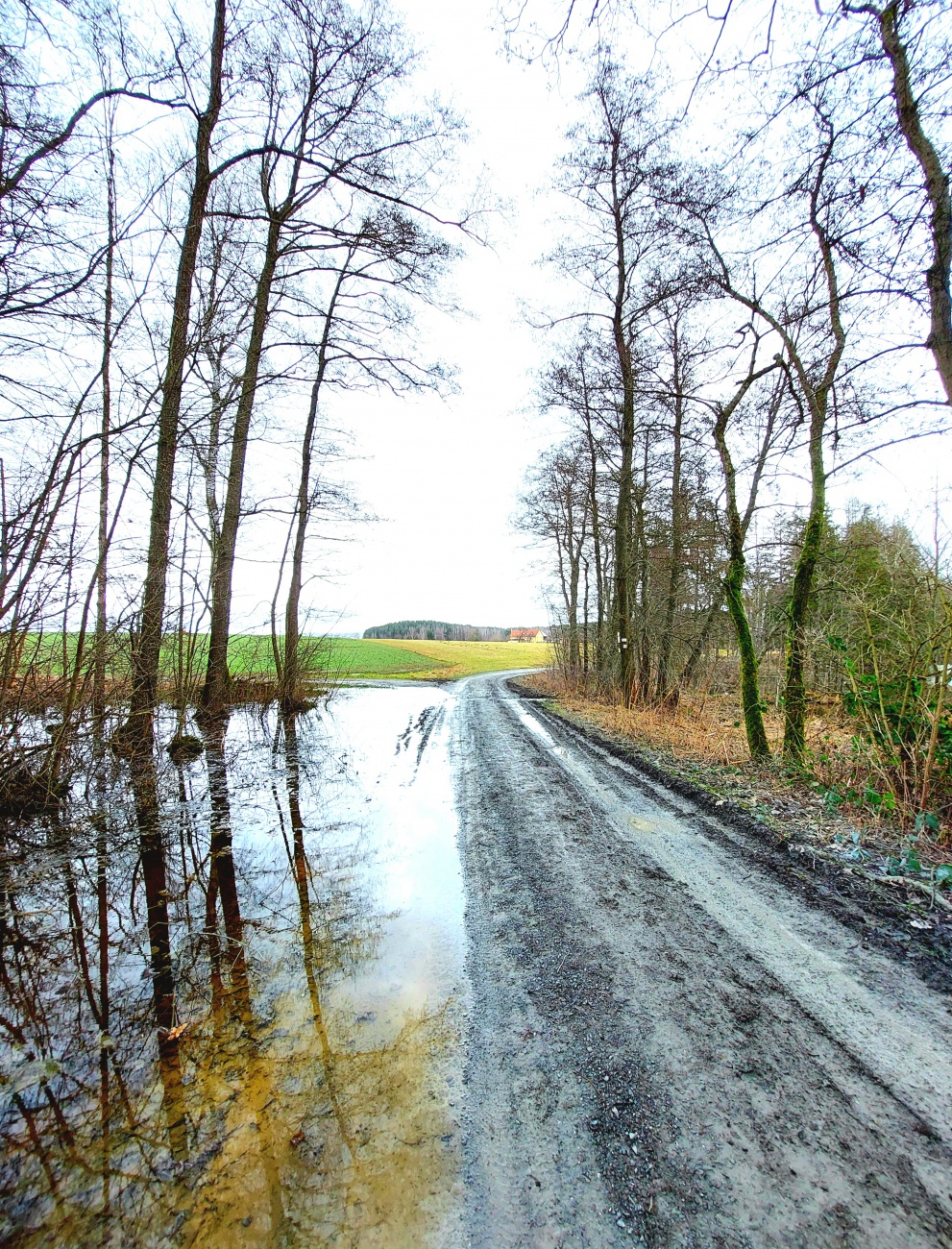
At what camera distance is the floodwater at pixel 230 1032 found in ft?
4.79

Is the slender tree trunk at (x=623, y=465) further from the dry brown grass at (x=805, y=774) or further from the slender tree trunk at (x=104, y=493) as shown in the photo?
the slender tree trunk at (x=104, y=493)

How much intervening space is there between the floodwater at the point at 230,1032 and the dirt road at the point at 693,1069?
0.75 ft

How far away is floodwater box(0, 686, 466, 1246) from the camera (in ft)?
4.79

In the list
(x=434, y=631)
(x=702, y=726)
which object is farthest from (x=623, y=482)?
(x=434, y=631)

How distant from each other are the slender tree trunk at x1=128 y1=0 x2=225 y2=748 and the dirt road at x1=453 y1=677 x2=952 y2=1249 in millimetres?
4652

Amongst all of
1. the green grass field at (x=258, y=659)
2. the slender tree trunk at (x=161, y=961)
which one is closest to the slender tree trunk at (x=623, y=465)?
the green grass field at (x=258, y=659)

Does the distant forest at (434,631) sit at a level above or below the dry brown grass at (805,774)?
above

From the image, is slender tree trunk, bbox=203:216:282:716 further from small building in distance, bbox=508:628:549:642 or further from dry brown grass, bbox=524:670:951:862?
small building in distance, bbox=508:628:549:642

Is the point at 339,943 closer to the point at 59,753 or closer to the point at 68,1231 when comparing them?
the point at 68,1231

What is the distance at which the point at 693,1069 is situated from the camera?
1.89 metres

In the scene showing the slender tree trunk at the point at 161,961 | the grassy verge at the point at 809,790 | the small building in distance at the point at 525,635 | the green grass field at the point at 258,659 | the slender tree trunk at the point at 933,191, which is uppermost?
the slender tree trunk at the point at 933,191

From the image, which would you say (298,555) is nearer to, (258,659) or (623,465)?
(258,659)

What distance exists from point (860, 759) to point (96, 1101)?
5775mm

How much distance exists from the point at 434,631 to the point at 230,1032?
77.1 meters
